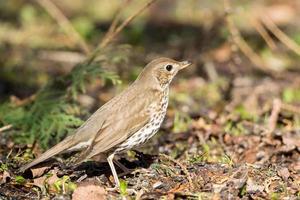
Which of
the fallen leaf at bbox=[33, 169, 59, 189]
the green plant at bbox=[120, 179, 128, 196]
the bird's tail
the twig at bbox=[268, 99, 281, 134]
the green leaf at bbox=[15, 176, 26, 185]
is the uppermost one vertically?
the bird's tail

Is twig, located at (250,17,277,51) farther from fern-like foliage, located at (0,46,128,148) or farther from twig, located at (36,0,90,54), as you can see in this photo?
twig, located at (36,0,90,54)

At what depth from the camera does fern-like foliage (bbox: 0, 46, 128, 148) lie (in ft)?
24.2

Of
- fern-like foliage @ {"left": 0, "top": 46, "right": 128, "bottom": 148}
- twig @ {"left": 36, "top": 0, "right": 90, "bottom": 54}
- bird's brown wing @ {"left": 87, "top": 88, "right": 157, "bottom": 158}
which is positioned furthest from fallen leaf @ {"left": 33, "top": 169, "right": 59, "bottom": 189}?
twig @ {"left": 36, "top": 0, "right": 90, "bottom": 54}

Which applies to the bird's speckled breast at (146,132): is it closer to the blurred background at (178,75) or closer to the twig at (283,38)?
the blurred background at (178,75)

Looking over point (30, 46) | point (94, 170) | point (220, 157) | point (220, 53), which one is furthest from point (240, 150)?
point (30, 46)

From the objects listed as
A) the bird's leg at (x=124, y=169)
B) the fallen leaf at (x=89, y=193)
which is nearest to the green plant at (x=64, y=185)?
the fallen leaf at (x=89, y=193)

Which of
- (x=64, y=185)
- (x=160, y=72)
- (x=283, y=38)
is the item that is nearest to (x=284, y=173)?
(x=160, y=72)

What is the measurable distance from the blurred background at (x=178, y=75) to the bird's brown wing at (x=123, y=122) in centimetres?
62

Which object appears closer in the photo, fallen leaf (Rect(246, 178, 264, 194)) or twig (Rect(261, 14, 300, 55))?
fallen leaf (Rect(246, 178, 264, 194))

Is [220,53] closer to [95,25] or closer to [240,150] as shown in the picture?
[95,25]

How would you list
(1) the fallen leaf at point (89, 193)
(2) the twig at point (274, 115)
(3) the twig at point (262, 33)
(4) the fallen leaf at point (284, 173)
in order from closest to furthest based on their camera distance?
(1) the fallen leaf at point (89, 193)
(4) the fallen leaf at point (284, 173)
(2) the twig at point (274, 115)
(3) the twig at point (262, 33)

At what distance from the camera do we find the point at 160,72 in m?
6.46

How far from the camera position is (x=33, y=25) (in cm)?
1224

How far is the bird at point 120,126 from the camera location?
19.0ft
